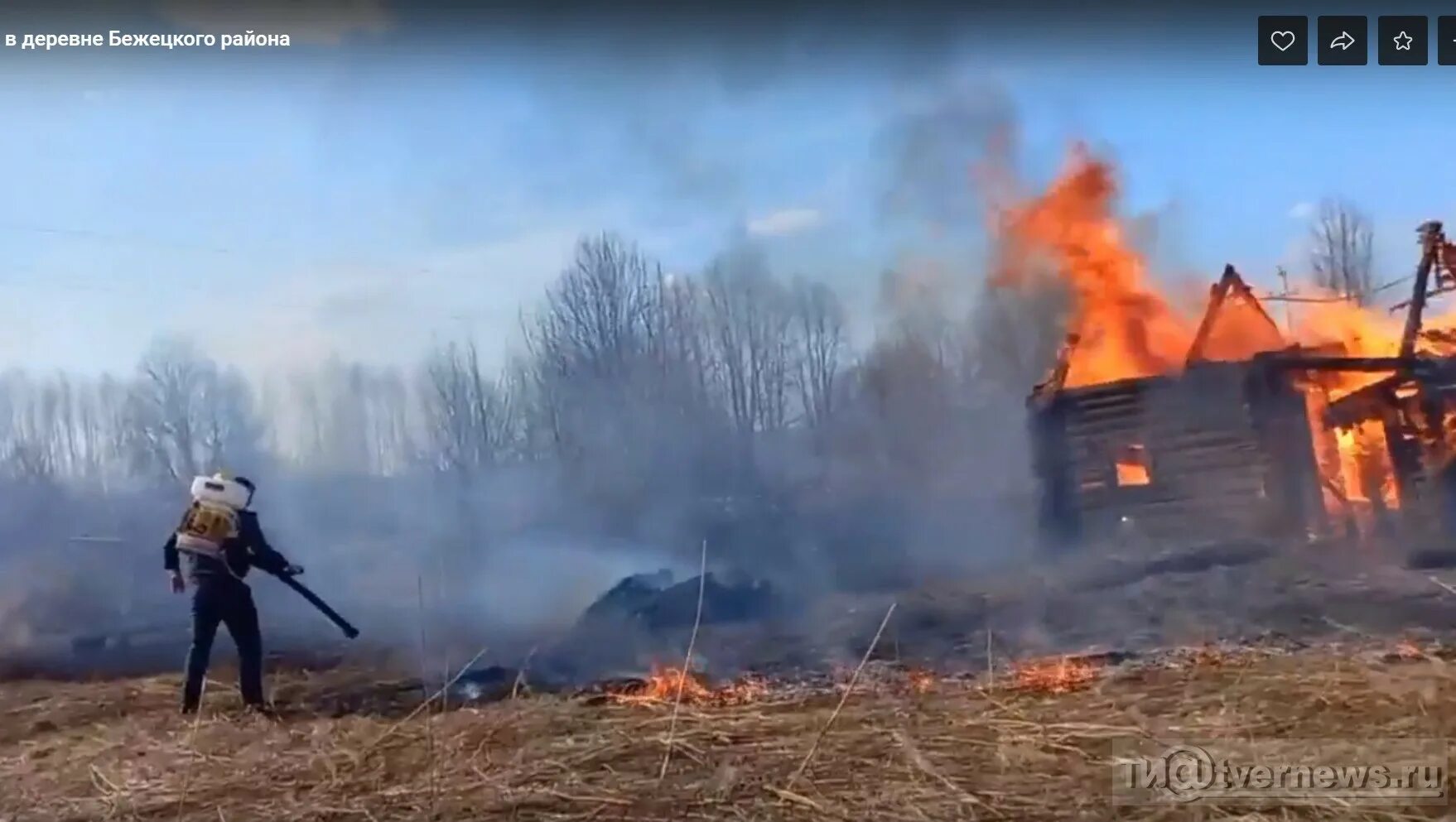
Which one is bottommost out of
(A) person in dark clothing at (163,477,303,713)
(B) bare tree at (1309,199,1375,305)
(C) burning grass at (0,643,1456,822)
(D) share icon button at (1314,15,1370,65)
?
(C) burning grass at (0,643,1456,822)

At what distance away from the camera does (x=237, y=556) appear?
7.97ft

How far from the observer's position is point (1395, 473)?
8.34 ft

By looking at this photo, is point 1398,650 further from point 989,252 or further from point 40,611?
point 40,611

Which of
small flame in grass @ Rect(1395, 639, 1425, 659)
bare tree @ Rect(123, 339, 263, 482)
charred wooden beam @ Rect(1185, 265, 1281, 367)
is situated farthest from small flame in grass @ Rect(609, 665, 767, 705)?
small flame in grass @ Rect(1395, 639, 1425, 659)

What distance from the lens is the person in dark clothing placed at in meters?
2.43

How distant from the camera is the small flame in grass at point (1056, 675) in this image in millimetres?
2418

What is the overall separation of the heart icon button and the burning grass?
130 centimetres

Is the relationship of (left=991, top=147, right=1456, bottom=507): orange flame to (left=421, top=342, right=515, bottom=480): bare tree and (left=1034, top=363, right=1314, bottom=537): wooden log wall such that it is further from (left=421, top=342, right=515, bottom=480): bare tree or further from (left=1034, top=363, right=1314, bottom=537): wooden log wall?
(left=421, top=342, right=515, bottom=480): bare tree

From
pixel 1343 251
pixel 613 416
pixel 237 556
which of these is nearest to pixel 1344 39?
pixel 1343 251

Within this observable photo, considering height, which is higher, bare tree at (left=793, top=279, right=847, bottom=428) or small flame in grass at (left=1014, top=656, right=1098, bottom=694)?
bare tree at (left=793, top=279, right=847, bottom=428)

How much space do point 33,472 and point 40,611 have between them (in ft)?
1.01

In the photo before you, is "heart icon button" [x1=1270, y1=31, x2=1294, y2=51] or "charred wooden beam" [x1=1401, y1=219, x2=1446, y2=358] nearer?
"heart icon button" [x1=1270, y1=31, x2=1294, y2=51]
